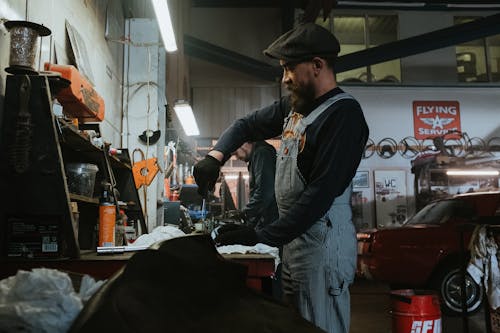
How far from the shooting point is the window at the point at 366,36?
Answer: 1197 centimetres

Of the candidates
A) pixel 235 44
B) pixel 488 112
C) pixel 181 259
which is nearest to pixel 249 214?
pixel 181 259

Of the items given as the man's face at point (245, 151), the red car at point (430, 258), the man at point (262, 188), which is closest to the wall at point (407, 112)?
the red car at point (430, 258)

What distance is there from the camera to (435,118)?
11.7 metres

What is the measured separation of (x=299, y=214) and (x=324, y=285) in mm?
299

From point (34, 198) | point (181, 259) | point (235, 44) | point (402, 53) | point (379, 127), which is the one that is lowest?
point (181, 259)

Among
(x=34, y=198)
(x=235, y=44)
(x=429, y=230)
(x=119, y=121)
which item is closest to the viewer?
(x=34, y=198)

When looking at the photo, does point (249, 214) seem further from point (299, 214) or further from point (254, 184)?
point (299, 214)

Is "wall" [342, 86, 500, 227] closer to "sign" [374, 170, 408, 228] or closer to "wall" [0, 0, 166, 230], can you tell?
"sign" [374, 170, 408, 228]

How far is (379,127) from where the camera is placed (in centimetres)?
1153

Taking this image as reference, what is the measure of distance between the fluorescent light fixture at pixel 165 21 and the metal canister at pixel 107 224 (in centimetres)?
154

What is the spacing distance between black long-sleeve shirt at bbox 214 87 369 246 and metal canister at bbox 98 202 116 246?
132 centimetres

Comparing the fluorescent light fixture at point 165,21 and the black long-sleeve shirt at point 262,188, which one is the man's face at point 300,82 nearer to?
the fluorescent light fixture at point 165,21

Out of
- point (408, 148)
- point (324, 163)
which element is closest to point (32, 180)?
point (324, 163)

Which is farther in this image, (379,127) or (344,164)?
(379,127)
